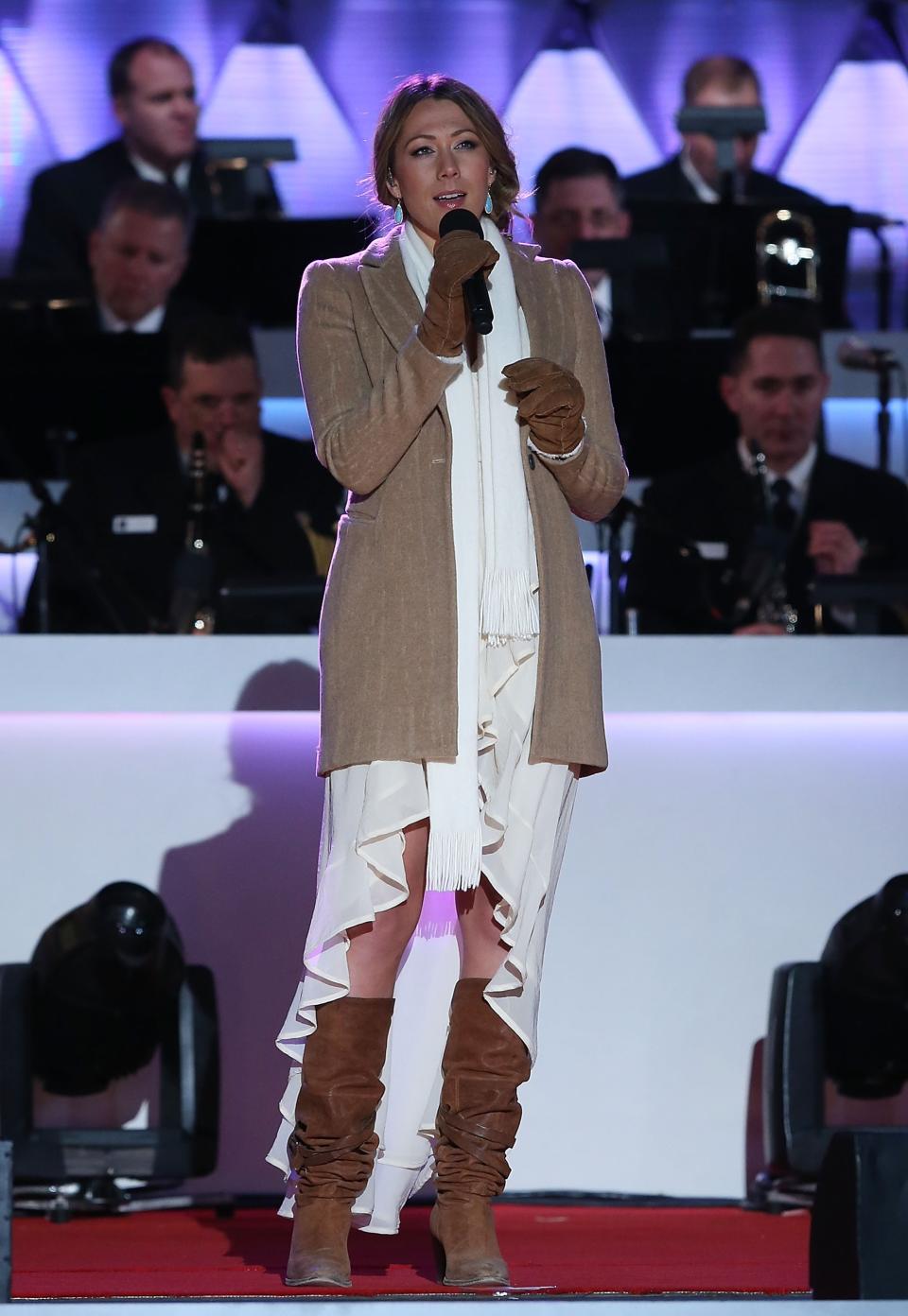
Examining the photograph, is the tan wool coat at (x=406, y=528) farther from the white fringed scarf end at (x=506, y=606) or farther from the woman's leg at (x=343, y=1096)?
the woman's leg at (x=343, y=1096)

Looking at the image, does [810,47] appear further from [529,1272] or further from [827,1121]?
[529,1272]

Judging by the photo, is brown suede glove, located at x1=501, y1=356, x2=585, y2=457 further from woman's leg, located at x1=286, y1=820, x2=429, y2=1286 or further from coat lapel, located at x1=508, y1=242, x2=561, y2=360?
woman's leg, located at x1=286, y1=820, x2=429, y2=1286

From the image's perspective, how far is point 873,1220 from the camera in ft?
6.82

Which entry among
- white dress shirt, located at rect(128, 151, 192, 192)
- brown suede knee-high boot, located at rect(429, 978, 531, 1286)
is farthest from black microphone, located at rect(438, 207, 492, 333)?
white dress shirt, located at rect(128, 151, 192, 192)

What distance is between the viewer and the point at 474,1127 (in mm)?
2297

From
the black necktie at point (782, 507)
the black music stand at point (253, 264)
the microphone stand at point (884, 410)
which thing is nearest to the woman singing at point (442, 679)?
the black necktie at point (782, 507)

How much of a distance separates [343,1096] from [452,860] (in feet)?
0.96

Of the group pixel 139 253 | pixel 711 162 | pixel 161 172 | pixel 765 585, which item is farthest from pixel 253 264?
pixel 765 585

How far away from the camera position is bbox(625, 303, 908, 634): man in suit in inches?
161

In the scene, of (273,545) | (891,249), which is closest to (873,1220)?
(273,545)

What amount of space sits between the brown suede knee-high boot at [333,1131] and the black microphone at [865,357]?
3170mm

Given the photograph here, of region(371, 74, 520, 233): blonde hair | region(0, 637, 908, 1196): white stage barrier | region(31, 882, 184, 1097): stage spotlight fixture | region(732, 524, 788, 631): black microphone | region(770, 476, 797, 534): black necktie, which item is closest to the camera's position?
region(371, 74, 520, 233): blonde hair

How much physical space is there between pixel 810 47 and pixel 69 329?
3278mm

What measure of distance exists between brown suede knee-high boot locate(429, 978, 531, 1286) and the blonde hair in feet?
3.09
